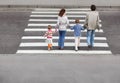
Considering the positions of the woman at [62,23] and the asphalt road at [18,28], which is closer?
the woman at [62,23]

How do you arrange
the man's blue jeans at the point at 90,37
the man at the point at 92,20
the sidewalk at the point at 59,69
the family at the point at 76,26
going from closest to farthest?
1. the sidewalk at the point at 59,69
2. the family at the point at 76,26
3. the man at the point at 92,20
4. the man's blue jeans at the point at 90,37

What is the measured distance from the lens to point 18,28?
67.8 feet

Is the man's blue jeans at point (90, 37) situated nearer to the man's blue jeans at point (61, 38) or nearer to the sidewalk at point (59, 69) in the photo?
the man's blue jeans at point (61, 38)

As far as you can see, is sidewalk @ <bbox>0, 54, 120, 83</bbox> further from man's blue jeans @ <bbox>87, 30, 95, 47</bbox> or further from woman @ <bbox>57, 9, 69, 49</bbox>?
man's blue jeans @ <bbox>87, 30, 95, 47</bbox>

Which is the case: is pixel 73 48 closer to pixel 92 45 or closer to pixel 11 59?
pixel 92 45

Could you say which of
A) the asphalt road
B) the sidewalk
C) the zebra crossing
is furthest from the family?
the sidewalk

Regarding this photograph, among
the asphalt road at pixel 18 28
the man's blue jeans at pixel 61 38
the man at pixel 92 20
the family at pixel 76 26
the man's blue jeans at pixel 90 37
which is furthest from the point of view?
the asphalt road at pixel 18 28

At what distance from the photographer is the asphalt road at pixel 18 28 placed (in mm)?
17766

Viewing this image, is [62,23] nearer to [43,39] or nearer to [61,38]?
[61,38]

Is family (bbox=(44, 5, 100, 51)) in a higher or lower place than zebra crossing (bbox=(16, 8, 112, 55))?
higher

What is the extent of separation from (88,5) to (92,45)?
329 inches

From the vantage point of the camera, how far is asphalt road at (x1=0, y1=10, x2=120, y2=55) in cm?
1777

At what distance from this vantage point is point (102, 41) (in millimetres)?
18609

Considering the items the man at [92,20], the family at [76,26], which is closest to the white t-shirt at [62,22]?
the family at [76,26]
